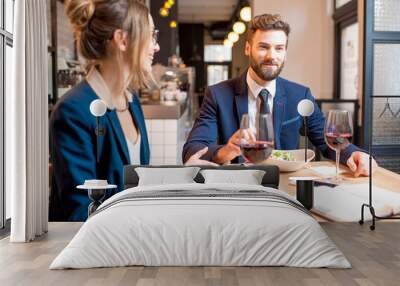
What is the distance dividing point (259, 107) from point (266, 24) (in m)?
0.63

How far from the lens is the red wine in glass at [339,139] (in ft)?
15.4

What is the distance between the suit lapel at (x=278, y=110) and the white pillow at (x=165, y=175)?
0.63 m

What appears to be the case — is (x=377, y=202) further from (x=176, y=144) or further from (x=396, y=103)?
(x=176, y=144)

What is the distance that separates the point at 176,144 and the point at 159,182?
1.41 feet

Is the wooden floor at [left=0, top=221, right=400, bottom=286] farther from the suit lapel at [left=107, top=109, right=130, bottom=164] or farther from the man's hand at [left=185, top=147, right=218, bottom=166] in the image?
the man's hand at [left=185, top=147, right=218, bottom=166]

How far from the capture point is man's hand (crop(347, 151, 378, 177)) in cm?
494

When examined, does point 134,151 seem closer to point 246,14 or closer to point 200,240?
point 246,14

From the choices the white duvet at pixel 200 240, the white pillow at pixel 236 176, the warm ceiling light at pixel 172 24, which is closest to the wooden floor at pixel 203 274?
the white duvet at pixel 200 240

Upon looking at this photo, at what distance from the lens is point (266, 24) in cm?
502

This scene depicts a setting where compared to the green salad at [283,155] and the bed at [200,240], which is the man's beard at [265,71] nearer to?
the green salad at [283,155]

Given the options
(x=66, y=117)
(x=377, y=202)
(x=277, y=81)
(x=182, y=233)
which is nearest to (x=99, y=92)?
(x=66, y=117)

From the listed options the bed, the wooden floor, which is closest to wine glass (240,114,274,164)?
the bed

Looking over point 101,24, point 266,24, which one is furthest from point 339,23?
point 101,24

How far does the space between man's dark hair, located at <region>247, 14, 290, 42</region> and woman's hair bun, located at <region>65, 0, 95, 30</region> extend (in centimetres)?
118
